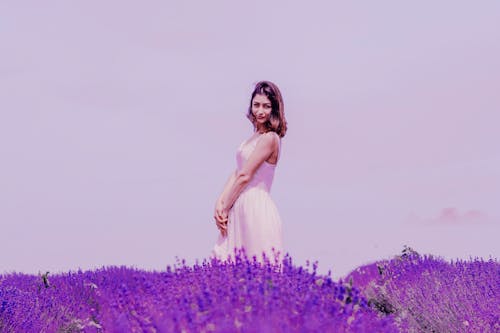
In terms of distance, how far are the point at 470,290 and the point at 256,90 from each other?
263 centimetres

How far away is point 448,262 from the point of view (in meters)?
8.38

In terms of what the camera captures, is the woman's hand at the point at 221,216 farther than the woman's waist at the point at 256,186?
Yes

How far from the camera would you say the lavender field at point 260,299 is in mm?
3219

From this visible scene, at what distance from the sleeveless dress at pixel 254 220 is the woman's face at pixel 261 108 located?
165 mm

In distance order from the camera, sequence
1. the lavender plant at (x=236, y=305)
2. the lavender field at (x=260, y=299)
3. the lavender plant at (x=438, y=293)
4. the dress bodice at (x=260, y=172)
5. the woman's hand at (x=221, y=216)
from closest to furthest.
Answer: the lavender plant at (x=236, y=305), the lavender field at (x=260, y=299), the lavender plant at (x=438, y=293), the dress bodice at (x=260, y=172), the woman's hand at (x=221, y=216)

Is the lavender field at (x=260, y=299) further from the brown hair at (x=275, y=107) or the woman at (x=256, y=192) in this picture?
the brown hair at (x=275, y=107)

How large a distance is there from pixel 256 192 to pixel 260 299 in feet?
8.96

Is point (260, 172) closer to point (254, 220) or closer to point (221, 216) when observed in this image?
point (254, 220)

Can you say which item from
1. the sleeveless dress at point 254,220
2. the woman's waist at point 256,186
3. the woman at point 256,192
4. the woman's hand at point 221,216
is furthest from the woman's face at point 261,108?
the woman's hand at point 221,216

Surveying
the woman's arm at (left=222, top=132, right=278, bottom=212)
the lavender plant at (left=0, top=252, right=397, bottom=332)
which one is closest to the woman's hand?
the woman's arm at (left=222, top=132, right=278, bottom=212)

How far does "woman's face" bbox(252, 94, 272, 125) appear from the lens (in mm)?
6129

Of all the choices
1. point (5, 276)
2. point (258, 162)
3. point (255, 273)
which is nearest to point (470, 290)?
point (258, 162)

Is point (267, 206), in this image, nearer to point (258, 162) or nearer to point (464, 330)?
point (258, 162)

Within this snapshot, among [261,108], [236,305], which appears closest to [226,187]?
[261,108]
